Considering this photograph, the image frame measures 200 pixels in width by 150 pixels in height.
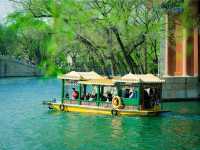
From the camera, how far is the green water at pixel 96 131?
60.2 feet

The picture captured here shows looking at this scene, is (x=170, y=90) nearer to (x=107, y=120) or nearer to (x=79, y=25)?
(x=79, y=25)

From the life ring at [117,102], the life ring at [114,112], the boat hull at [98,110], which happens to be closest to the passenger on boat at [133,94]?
the life ring at [117,102]

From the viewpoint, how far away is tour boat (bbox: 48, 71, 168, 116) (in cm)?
2739

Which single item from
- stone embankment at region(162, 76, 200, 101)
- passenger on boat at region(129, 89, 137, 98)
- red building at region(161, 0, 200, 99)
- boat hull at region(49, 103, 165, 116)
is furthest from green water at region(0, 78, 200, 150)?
red building at region(161, 0, 200, 99)

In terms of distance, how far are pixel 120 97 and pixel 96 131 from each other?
611 cm

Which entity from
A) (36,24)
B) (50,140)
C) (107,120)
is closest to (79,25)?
(36,24)

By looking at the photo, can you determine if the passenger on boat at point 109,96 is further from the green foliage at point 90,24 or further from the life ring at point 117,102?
the green foliage at point 90,24

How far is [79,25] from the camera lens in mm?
32469

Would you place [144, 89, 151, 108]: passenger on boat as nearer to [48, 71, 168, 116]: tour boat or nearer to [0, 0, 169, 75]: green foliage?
[48, 71, 168, 116]: tour boat

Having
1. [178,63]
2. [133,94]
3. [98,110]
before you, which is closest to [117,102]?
[133,94]

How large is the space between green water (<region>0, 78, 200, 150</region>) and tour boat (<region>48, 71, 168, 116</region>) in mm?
776

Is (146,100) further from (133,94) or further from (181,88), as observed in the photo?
(181,88)

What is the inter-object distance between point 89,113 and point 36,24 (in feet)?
25.2

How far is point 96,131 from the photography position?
A: 21875 mm
